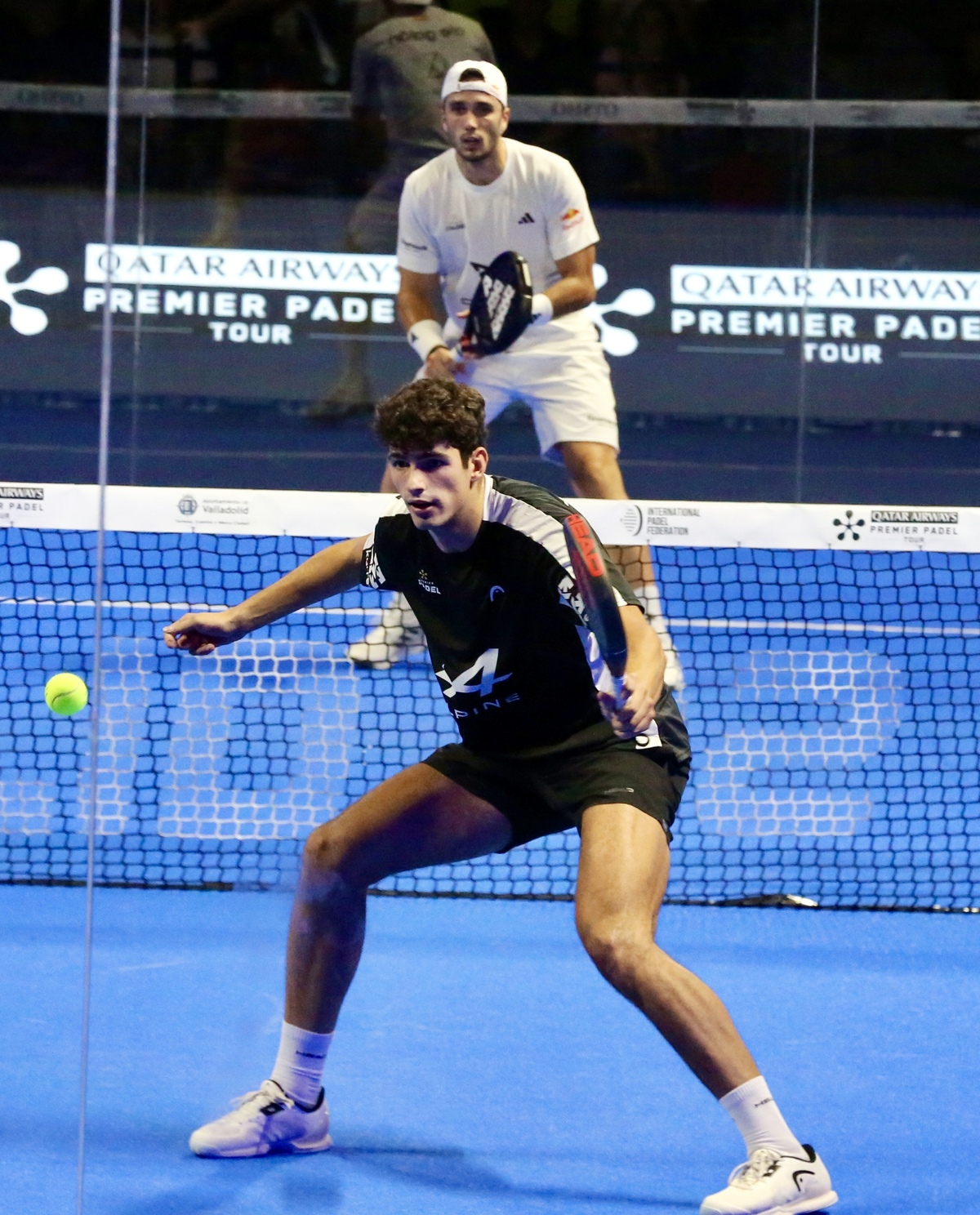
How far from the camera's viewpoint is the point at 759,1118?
306cm

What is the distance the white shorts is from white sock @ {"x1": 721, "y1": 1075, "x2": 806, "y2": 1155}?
3.85m

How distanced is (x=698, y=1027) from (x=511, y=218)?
13.9 feet

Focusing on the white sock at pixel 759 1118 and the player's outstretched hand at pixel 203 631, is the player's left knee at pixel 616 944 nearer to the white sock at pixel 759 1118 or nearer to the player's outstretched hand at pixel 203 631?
the white sock at pixel 759 1118

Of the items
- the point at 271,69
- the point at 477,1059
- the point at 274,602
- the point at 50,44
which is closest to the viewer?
the point at 274,602

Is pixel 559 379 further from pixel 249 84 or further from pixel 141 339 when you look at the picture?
pixel 249 84

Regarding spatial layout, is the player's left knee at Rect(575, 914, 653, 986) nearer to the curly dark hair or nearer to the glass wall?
the curly dark hair

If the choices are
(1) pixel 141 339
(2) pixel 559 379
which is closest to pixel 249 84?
(1) pixel 141 339

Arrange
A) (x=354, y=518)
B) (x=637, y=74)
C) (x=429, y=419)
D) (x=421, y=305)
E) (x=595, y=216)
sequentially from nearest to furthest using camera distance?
(x=429, y=419) < (x=354, y=518) < (x=421, y=305) < (x=595, y=216) < (x=637, y=74)

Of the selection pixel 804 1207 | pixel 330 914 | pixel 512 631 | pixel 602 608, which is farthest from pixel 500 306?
pixel 804 1207

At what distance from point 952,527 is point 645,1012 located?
2200 millimetres

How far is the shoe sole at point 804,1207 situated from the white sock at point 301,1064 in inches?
31.8

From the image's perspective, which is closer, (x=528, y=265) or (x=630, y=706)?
(x=630, y=706)

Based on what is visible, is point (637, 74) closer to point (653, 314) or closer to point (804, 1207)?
point (653, 314)

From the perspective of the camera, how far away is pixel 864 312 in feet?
36.0
